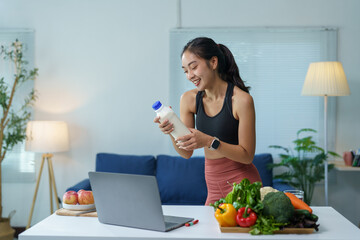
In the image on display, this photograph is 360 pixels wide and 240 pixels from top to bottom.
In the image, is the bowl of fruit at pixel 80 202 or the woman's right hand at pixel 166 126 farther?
the bowl of fruit at pixel 80 202

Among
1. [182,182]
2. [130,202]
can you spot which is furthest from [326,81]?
[130,202]

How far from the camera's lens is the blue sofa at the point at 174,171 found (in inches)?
154

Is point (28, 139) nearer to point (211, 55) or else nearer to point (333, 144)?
point (211, 55)

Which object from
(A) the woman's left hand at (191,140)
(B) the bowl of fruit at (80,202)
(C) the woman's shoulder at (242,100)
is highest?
(C) the woman's shoulder at (242,100)

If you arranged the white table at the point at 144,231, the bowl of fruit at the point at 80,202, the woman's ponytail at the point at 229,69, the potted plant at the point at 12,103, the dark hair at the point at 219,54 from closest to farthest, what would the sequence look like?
the white table at the point at 144,231
the bowl of fruit at the point at 80,202
the dark hair at the point at 219,54
the woman's ponytail at the point at 229,69
the potted plant at the point at 12,103

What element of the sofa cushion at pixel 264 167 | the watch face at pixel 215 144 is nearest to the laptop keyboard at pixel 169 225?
the watch face at pixel 215 144

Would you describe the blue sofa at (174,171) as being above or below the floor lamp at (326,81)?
below

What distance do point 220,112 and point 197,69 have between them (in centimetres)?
24

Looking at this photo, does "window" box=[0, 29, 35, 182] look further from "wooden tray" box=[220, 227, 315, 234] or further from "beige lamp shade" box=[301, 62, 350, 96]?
"wooden tray" box=[220, 227, 315, 234]

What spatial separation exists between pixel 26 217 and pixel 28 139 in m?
0.95

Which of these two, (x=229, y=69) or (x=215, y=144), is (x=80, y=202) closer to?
(x=215, y=144)

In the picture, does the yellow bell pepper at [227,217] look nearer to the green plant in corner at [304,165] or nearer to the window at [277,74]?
the green plant in corner at [304,165]

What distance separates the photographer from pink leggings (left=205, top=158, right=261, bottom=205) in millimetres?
2141

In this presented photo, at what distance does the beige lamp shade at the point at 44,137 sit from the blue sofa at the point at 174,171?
40cm
